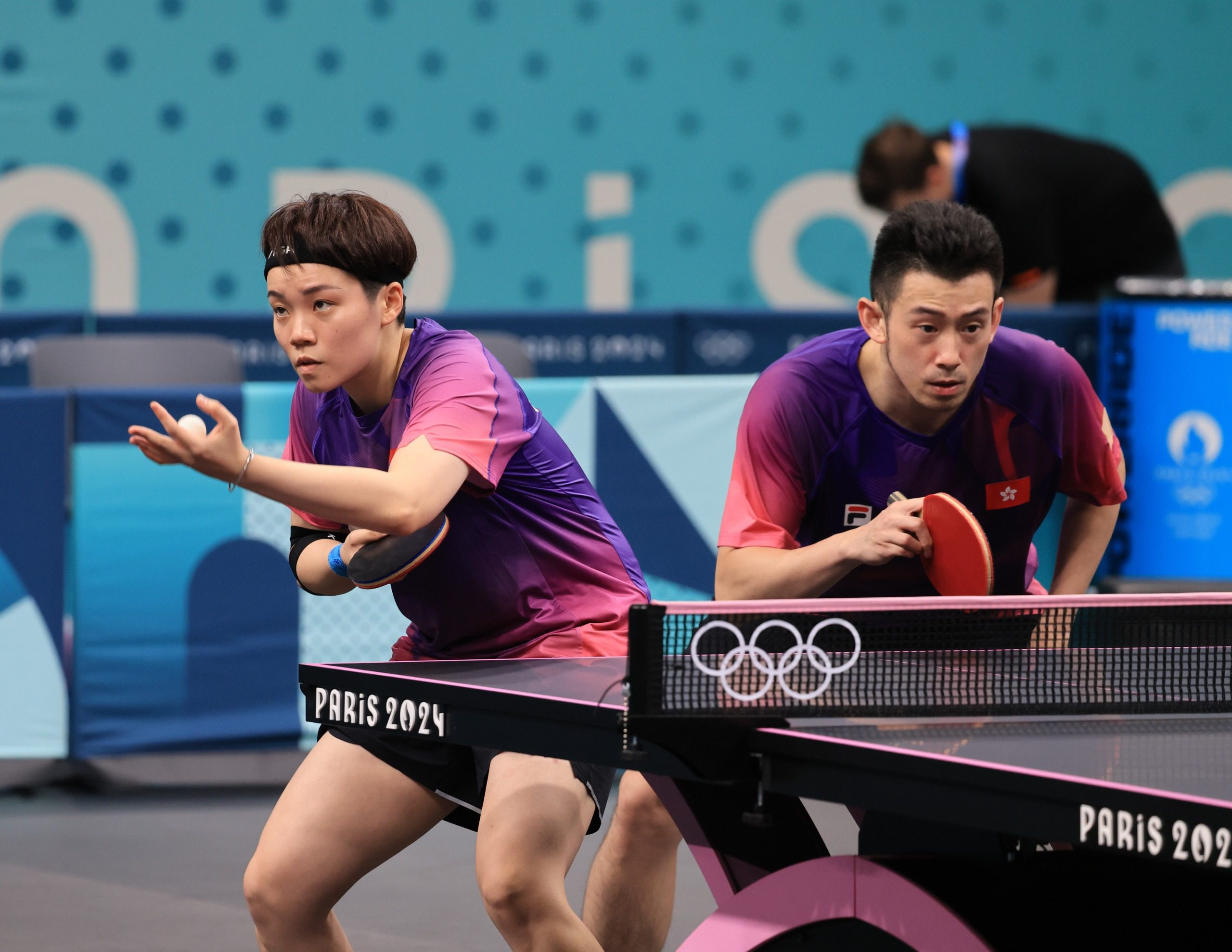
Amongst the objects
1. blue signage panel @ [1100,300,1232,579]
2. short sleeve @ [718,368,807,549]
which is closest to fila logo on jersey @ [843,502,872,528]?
short sleeve @ [718,368,807,549]

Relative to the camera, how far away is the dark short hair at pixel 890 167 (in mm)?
5520

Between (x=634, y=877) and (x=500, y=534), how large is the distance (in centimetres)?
67

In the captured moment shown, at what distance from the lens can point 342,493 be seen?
2.23 meters

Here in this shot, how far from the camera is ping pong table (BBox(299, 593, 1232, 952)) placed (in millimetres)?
1783

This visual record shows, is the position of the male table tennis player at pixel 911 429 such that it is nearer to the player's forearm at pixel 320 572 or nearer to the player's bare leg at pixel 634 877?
the player's bare leg at pixel 634 877

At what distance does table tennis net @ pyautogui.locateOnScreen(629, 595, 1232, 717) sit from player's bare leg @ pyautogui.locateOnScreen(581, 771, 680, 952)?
753 millimetres

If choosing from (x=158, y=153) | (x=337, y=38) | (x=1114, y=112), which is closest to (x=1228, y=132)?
(x=1114, y=112)

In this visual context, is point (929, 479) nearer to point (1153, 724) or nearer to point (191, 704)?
point (1153, 724)

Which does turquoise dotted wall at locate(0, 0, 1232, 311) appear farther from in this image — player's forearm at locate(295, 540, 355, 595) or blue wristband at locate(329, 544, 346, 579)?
blue wristband at locate(329, 544, 346, 579)

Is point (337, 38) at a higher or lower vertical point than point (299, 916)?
higher

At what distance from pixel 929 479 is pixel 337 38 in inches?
272

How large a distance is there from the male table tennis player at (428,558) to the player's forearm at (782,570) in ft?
0.51

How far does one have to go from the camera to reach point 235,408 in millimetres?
4879

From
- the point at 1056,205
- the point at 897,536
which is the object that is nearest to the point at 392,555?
the point at 897,536
